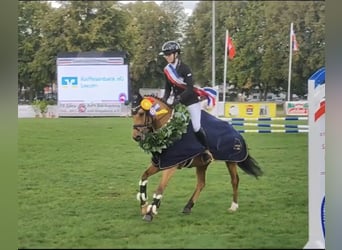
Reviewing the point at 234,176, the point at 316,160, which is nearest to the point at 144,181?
the point at 234,176

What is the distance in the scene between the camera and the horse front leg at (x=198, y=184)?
10.8ft

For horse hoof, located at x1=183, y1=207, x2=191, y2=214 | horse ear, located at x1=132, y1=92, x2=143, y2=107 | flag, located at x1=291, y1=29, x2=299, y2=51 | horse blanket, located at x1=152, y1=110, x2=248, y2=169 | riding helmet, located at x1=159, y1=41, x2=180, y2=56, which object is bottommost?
horse hoof, located at x1=183, y1=207, x2=191, y2=214

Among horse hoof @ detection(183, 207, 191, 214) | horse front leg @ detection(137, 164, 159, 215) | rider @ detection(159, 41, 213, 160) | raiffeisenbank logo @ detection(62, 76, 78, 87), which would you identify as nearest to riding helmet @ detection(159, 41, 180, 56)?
rider @ detection(159, 41, 213, 160)

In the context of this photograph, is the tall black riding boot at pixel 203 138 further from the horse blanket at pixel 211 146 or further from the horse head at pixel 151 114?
the horse head at pixel 151 114

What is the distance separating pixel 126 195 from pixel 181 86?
0.71 metres

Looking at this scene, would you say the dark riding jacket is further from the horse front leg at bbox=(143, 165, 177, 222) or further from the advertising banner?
the horse front leg at bbox=(143, 165, 177, 222)

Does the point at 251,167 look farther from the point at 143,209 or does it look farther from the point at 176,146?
the point at 143,209

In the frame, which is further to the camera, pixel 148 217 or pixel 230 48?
pixel 230 48

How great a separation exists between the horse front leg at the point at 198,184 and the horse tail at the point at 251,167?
0.71 ft

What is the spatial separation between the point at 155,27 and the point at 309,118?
3.43ft

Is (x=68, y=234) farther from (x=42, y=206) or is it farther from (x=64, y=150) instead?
(x=64, y=150)

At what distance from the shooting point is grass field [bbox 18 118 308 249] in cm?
319

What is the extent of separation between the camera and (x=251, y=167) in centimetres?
332
